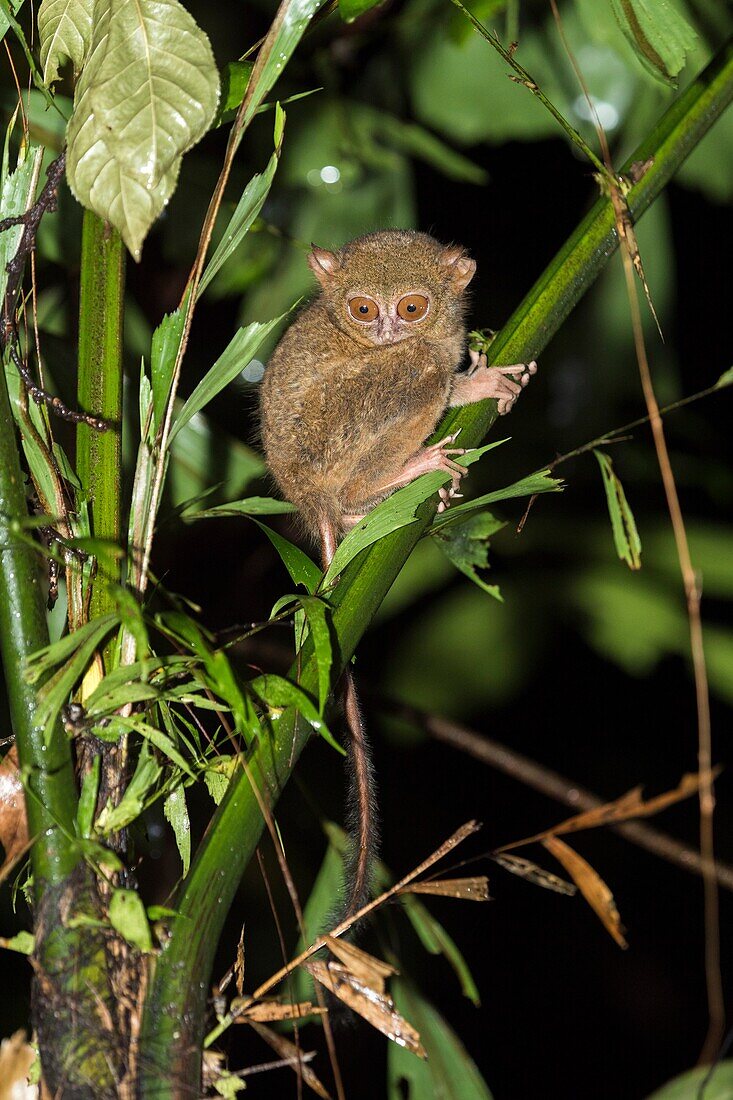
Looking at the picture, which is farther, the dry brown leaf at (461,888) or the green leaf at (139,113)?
the dry brown leaf at (461,888)

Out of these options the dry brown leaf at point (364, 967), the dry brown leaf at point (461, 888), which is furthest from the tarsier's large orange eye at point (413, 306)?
the dry brown leaf at point (364, 967)

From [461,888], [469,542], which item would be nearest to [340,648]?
[461,888]

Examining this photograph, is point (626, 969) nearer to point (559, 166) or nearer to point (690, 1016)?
point (690, 1016)

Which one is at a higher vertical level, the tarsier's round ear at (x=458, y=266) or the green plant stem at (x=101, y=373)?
the tarsier's round ear at (x=458, y=266)

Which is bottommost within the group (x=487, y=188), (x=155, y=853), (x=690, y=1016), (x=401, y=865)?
(x=690, y=1016)

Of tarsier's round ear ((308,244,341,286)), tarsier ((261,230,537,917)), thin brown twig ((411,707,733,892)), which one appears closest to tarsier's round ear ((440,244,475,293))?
tarsier ((261,230,537,917))

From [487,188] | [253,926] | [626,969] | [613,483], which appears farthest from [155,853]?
[487,188]

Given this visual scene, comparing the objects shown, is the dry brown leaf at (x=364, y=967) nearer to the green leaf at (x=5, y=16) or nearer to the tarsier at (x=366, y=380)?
the tarsier at (x=366, y=380)
